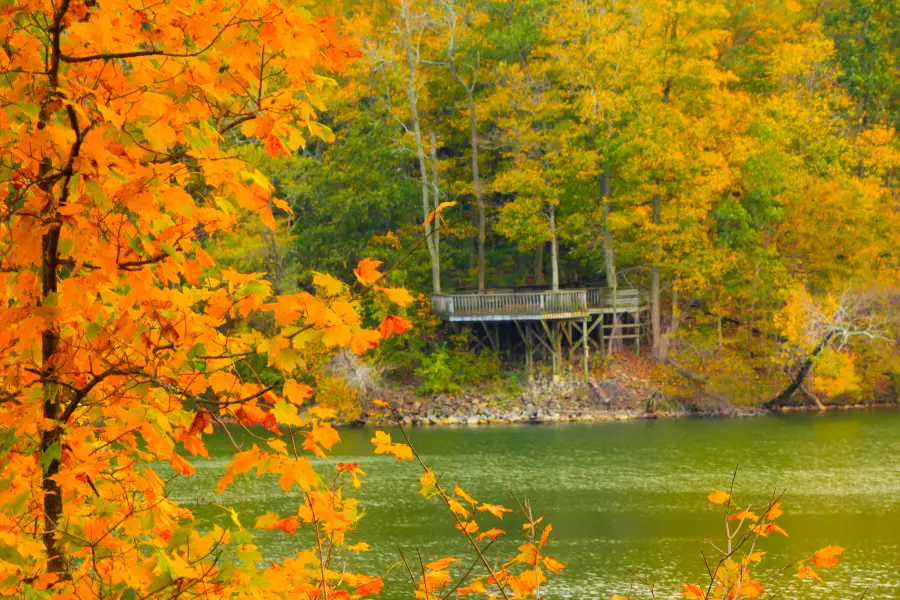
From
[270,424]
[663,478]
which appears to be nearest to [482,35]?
[663,478]

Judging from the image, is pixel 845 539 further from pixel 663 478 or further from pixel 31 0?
pixel 31 0

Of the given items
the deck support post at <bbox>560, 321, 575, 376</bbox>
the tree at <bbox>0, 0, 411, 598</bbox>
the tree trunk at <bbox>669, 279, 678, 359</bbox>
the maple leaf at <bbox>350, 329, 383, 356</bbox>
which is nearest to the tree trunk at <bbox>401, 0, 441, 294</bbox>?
the deck support post at <bbox>560, 321, 575, 376</bbox>

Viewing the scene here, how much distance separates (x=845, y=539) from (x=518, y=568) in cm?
414

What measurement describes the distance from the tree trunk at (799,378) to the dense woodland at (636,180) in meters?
0.11

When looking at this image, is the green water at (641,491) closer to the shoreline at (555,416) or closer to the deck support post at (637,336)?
the shoreline at (555,416)

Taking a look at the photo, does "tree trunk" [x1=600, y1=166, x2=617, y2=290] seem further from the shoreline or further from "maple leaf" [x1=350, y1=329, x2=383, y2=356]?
"maple leaf" [x1=350, y1=329, x2=383, y2=356]

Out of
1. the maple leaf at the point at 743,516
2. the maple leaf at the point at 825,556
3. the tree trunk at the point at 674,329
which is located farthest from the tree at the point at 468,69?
the maple leaf at the point at 825,556

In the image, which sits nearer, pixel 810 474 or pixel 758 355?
pixel 810 474

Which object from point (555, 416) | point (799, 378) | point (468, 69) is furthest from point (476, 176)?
point (799, 378)

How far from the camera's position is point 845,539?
15750 mm

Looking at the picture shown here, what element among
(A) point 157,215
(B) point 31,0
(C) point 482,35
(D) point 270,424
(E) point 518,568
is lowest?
(E) point 518,568

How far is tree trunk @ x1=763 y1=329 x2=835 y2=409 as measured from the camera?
27650mm

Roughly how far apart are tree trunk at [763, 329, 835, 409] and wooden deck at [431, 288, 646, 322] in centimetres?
428

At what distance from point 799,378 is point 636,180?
18.7 ft
